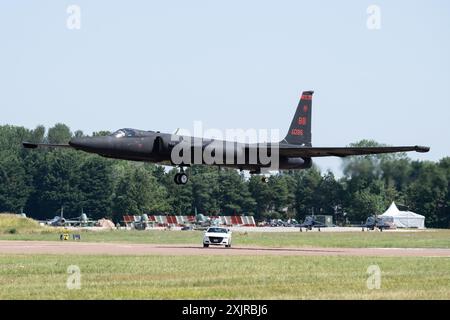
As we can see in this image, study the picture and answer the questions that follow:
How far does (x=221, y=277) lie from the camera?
30312 mm

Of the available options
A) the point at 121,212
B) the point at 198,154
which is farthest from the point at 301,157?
the point at 121,212

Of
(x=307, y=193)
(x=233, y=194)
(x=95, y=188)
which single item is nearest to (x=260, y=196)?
(x=233, y=194)

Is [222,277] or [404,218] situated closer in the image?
[222,277]

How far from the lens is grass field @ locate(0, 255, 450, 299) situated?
83.1 feet

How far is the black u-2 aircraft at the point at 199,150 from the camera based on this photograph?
151 feet

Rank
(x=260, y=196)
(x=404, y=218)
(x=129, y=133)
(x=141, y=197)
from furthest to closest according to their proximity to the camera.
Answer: (x=260, y=196) → (x=141, y=197) → (x=404, y=218) → (x=129, y=133)

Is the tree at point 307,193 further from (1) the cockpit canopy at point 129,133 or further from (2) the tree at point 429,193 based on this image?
(1) the cockpit canopy at point 129,133

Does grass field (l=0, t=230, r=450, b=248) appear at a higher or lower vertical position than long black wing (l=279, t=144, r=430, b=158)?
lower

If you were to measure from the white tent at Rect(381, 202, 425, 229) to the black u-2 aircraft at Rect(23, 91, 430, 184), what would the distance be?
5802 centimetres

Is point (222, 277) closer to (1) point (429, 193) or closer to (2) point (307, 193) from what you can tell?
(1) point (429, 193)

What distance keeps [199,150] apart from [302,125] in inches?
440

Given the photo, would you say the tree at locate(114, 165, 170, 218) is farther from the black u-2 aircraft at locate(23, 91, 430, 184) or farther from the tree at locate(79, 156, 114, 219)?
the black u-2 aircraft at locate(23, 91, 430, 184)

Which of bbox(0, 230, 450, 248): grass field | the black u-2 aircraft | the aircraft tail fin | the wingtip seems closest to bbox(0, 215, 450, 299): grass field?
the wingtip

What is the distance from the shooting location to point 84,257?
133 ft
